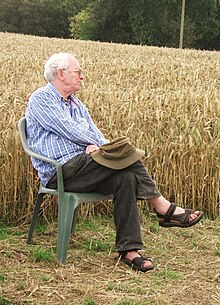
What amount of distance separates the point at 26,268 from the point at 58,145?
812 millimetres

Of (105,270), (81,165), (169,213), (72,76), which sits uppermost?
(72,76)

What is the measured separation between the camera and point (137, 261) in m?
4.11

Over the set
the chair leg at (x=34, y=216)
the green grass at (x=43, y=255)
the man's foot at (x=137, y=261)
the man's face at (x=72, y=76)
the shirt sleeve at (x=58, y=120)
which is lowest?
the green grass at (x=43, y=255)

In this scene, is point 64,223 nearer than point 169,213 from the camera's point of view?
Yes

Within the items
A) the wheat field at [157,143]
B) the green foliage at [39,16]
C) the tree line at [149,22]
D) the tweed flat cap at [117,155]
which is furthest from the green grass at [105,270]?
the green foliage at [39,16]

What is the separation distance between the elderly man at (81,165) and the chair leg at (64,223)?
0.10 m

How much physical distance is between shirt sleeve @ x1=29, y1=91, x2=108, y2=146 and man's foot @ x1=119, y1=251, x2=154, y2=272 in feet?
2.52

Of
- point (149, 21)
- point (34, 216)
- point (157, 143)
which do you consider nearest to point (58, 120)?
point (34, 216)

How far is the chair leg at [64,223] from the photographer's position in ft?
13.5

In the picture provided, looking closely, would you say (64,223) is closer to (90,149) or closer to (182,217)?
(90,149)

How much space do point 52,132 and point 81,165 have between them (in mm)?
315

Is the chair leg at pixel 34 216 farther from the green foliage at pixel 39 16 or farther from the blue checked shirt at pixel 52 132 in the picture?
the green foliage at pixel 39 16

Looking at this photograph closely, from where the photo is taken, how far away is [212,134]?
18.8 ft

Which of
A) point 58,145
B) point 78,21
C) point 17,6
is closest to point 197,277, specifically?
point 58,145
